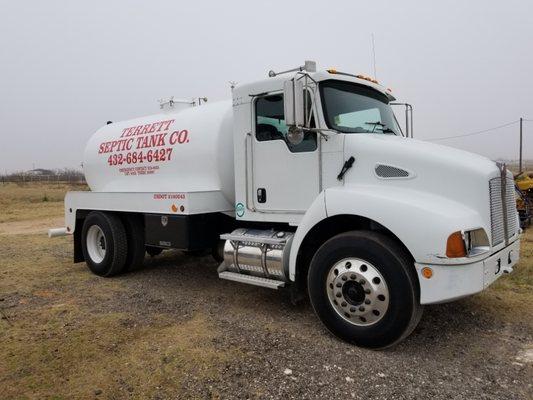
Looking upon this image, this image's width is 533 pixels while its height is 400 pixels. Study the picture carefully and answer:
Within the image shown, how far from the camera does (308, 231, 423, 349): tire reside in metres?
3.98

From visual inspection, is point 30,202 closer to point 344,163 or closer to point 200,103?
point 200,103

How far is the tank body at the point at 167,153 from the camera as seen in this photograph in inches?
243

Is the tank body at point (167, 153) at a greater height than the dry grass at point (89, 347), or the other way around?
the tank body at point (167, 153)

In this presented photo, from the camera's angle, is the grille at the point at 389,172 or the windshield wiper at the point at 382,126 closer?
the grille at the point at 389,172

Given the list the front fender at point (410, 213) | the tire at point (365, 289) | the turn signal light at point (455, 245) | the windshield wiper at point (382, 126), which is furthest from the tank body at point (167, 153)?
the turn signal light at point (455, 245)

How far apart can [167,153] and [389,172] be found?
366 cm

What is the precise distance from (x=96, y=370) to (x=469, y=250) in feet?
11.2

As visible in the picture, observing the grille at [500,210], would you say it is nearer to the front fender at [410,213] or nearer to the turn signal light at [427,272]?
the front fender at [410,213]

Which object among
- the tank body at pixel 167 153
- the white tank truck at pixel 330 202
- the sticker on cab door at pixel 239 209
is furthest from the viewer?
the tank body at pixel 167 153

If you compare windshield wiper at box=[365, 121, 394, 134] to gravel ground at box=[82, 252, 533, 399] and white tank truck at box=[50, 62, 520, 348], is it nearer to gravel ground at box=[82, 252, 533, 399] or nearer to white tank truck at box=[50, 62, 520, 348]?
white tank truck at box=[50, 62, 520, 348]

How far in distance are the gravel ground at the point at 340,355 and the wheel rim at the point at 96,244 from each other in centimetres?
189

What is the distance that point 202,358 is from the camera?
13.3ft

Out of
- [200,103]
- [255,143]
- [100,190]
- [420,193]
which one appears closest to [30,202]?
[100,190]

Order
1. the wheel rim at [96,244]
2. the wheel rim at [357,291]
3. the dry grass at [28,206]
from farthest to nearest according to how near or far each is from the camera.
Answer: the dry grass at [28,206]
the wheel rim at [96,244]
the wheel rim at [357,291]
